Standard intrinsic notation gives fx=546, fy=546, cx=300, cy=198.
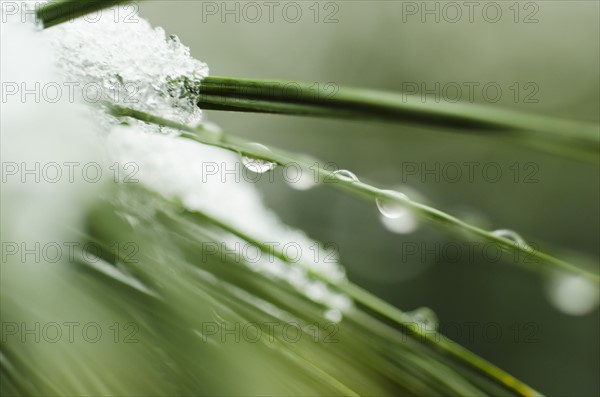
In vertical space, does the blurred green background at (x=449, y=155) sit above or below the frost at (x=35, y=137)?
below

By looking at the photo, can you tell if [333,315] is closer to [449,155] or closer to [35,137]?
[35,137]

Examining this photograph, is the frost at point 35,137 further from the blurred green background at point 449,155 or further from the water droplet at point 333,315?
the blurred green background at point 449,155

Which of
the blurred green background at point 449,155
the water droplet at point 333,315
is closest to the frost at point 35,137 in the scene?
the water droplet at point 333,315

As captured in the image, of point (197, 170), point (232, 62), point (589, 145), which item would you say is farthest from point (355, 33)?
point (589, 145)

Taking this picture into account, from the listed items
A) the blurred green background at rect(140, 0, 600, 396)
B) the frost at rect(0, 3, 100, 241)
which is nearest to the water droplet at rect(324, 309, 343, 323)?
the frost at rect(0, 3, 100, 241)

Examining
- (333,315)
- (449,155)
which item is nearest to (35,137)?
(333,315)

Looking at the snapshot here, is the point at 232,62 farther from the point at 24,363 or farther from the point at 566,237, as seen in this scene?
the point at 24,363
